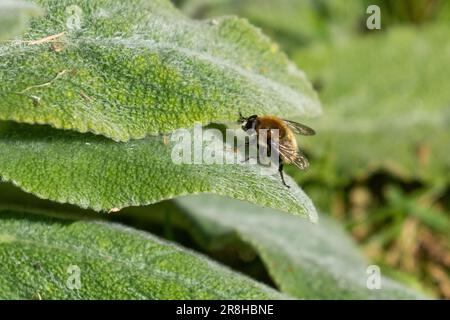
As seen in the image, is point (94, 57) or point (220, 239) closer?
point (94, 57)

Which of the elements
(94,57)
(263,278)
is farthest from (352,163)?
(94,57)

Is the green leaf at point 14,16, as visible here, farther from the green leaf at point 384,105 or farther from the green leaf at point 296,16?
the green leaf at point 296,16

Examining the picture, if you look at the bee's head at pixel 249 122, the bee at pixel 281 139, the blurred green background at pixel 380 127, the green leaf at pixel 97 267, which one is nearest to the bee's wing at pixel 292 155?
the bee at pixel 281 139

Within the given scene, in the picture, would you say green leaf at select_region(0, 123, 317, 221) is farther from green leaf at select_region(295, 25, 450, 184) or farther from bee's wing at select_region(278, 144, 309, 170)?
green leaf at select_region(295, 25, 450, 184)

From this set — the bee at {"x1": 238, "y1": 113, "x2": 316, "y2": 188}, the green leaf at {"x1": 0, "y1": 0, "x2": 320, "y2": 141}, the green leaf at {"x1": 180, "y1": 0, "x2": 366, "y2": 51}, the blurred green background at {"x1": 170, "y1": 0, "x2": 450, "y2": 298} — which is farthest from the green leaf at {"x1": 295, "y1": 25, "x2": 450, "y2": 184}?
the green leaf at {"x1": 0, "y1": 0, "x2": 320, "y2": 141}

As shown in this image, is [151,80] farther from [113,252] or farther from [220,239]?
[220,239]

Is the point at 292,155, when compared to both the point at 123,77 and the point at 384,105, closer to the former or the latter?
the point at 123,77
